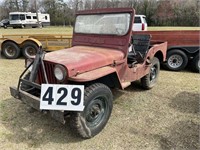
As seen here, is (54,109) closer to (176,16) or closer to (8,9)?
(176,16)

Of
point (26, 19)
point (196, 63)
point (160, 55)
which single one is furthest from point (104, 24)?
point (26, 19)

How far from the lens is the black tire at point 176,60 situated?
702 cm

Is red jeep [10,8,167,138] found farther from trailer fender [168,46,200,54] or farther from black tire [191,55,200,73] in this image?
black tire [191,55,200,73]

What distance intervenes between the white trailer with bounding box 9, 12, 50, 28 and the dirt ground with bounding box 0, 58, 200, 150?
1202 inches

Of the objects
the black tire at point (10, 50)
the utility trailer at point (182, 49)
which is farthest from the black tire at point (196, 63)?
the black tire at point (10, 50)

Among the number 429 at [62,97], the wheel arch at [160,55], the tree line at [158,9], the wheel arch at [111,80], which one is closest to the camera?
the number 429 at [62,97]

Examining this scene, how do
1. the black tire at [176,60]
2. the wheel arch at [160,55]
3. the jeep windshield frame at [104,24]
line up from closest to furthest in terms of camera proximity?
the jeep windshield frame at [104,24] → the wheel arch at [160,55] → the black tire at [176,60]

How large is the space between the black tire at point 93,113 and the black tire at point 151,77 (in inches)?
70.6

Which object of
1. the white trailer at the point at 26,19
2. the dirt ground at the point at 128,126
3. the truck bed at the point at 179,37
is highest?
the white trailer at the point at 26,19

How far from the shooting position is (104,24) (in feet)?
14.1

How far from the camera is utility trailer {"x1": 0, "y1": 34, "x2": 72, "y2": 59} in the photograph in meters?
8.59

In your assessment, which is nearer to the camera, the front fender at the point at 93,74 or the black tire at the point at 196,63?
the front fender at the point at 93,74

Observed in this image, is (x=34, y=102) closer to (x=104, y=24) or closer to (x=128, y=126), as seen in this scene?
(x=128, y=126)

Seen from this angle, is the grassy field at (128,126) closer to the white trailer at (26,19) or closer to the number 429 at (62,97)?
the number 429 at (62,97)
